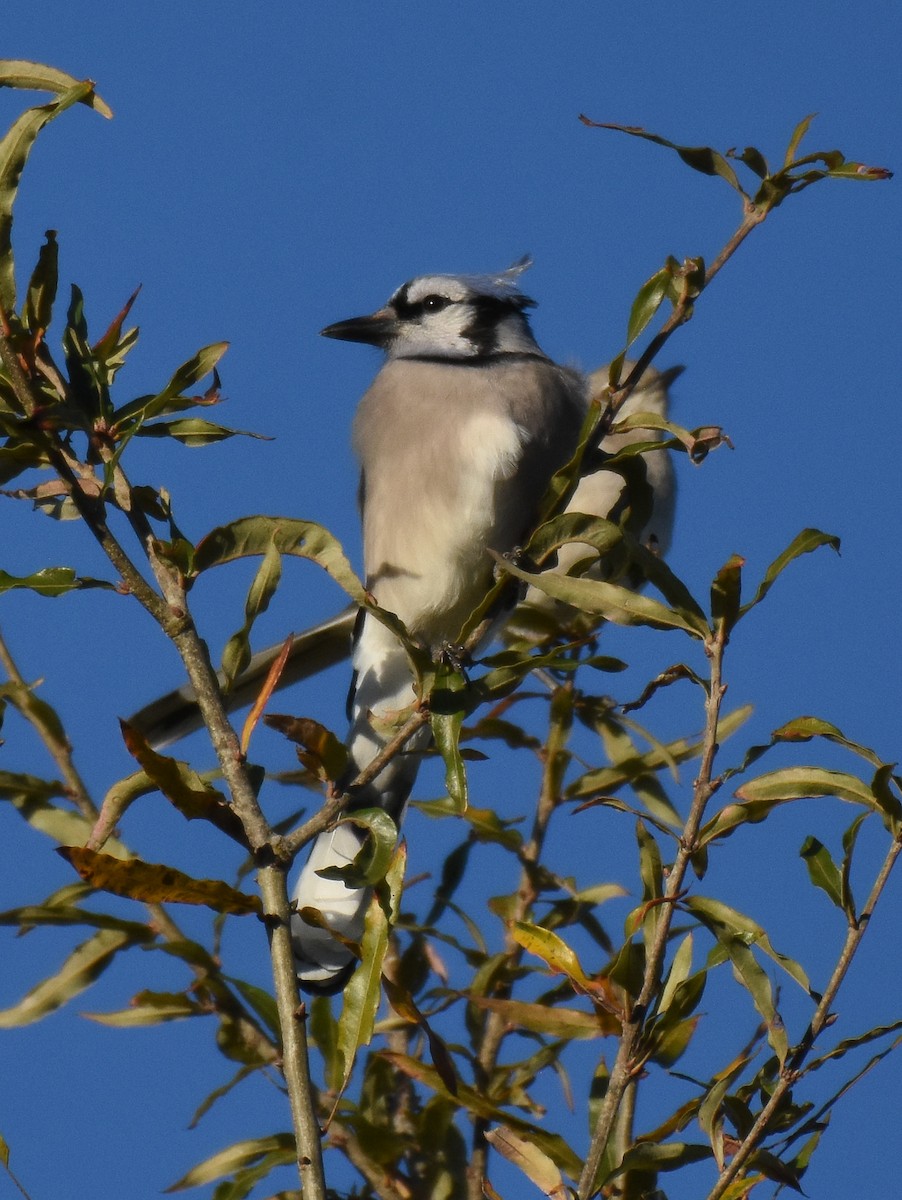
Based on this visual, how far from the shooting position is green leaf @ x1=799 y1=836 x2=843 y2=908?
5.57ft

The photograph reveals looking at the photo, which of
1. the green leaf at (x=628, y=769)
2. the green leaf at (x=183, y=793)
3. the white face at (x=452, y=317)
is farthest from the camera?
the white face at (x=452, y=317)

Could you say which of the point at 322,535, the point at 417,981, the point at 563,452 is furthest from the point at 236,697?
the point at 563,452

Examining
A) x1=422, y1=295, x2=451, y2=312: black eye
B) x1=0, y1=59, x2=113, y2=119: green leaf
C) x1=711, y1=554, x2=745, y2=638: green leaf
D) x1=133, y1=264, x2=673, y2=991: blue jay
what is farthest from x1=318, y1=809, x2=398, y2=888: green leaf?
x1=422, y1=295, x2=451, y2=312: black eye

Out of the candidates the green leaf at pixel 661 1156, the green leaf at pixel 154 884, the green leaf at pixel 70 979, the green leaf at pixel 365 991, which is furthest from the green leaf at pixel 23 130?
the green leaf at pixel 661 1156

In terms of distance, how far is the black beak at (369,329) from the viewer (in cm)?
370

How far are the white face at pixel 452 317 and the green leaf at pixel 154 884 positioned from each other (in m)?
2.18

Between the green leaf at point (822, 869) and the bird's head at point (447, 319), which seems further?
the bird's head at point (447, 319)

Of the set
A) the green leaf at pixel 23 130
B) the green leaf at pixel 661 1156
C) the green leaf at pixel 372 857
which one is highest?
the green leaf at pixel 23 130

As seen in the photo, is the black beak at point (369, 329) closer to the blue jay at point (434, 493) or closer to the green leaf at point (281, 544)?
the blue jay at point (434, 493)

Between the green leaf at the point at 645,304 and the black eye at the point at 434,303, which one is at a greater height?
the black eye at the point at 434,303

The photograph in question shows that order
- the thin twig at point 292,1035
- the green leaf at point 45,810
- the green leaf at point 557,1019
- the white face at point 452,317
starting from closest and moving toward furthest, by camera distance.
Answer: the thin twig at point 292,1035 → the green leaf at point 557,1019 → the green leaf at point 45,810 → the white face at point 452,317

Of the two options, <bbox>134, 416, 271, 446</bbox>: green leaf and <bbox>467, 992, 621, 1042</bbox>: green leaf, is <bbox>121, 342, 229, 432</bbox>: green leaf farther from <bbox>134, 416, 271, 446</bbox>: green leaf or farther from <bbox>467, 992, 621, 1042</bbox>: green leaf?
<bbox>467, 992, 621, 1042</bbox>: green leaf

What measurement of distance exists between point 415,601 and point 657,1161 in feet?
5.55

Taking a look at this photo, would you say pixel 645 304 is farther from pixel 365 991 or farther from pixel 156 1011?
pixel 156 1011
